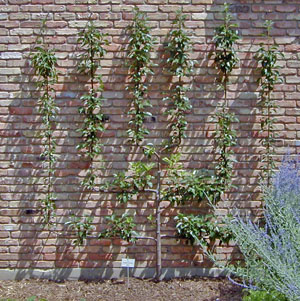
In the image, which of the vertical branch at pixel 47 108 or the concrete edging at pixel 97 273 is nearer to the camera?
the vertical branch at pixel 47 108

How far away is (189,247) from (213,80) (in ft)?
5.23

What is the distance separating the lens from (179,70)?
152 inches

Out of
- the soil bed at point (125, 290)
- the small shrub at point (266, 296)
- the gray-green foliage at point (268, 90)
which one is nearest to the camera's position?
the small shrub at point (266, 296)

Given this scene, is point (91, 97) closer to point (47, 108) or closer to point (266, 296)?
point (47, 108)

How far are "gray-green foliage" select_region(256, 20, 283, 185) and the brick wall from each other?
0.23 feet

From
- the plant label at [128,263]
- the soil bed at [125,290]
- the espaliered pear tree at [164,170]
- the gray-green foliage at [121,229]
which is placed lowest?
the soil bed at [125,290]

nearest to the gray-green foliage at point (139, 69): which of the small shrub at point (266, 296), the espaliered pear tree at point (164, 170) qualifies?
the espaliered pear tree at point (164, 170)

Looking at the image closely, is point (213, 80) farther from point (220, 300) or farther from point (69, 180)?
point (220, 300)

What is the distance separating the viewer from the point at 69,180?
4.01 meters

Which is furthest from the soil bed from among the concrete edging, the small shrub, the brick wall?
the small shrub

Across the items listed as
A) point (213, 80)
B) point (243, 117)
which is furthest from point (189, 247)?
point (213, 80)

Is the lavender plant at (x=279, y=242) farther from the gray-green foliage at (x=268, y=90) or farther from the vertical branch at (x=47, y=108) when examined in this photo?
the vertical branch at (x=47, y=108)

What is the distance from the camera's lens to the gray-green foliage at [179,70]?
3871 mm

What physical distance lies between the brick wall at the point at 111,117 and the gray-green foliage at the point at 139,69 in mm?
85
